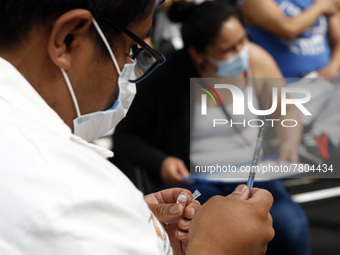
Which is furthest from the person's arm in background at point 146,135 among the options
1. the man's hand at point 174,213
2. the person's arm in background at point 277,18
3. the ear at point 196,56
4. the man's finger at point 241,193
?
the person's arm in background at point 277,18

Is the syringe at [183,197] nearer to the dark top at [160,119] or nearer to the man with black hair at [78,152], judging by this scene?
the man with black hair at [78,152]

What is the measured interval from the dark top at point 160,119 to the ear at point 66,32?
0.78 meters

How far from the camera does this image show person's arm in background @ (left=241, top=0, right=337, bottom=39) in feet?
6.95

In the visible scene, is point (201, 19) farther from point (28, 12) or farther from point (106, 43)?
point (28, 12)

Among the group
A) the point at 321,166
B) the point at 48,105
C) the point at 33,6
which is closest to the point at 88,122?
the point at 48,105

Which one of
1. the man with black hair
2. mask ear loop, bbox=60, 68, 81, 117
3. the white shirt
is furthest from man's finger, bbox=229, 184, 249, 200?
mask ear loop, bbox=60, 68, 81, 117

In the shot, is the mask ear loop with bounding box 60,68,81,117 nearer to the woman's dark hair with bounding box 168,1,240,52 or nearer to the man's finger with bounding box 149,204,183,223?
the man's finger with bounding box 149,204,183,223

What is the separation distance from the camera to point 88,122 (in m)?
0.84

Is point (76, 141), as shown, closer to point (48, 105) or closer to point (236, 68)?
point (48, 105)

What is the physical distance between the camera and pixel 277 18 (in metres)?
2.11

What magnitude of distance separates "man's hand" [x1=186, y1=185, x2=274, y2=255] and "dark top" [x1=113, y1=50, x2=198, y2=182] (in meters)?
0.70

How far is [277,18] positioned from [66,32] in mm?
1610

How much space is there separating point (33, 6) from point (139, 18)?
175mm

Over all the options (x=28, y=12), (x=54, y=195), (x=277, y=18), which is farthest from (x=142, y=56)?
(x=277, y=18)
